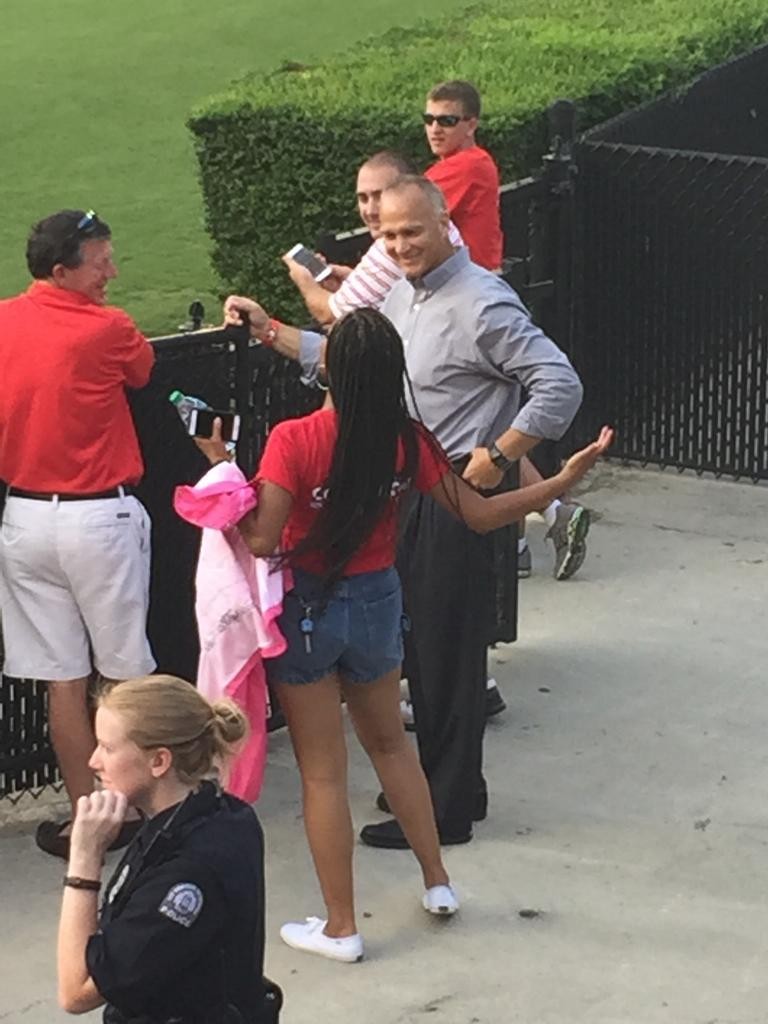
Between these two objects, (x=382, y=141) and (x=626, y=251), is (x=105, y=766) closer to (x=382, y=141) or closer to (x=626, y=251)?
(x=626, y=251)

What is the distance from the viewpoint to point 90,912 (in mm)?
3879

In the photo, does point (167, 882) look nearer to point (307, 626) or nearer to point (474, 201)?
point (307, 626)

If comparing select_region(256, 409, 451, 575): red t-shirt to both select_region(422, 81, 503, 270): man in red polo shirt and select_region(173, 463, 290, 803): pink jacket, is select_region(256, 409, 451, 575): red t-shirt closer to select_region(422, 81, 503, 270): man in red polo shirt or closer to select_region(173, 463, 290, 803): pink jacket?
select_region(173, 463, 290, 803): pink jacket

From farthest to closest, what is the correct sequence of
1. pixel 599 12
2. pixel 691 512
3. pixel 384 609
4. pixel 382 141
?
pixel 599 12, pixel 382 141, pixel 691 512, pixel 384 609

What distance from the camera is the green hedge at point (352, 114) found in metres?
11.3

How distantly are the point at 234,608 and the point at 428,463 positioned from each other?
0.63 meters

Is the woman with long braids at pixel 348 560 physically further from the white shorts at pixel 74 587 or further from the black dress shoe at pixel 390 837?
the white shorts at pixel 74 587

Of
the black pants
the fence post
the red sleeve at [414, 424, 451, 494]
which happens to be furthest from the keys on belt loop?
the fence post

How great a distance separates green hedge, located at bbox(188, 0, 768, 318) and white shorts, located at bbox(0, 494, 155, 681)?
5.13 m

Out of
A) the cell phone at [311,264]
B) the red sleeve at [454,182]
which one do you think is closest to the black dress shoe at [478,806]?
the cell phone at [311,264]

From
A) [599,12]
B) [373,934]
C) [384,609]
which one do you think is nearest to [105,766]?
[384,609]

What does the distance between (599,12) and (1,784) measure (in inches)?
379

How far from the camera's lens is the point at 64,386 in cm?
595

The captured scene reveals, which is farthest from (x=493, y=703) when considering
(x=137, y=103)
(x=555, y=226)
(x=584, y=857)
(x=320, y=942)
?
(x=137, y=103)
